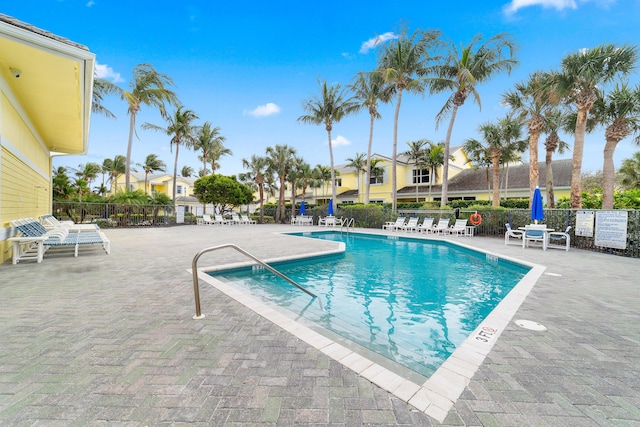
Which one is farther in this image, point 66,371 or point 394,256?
point 394,256

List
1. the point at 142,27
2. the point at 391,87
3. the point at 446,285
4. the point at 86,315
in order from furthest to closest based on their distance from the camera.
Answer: the point at 391,87, the point at 142,27, the point at 446,285, the point at 86,315

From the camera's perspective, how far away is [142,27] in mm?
14914

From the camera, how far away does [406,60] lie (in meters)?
19.1

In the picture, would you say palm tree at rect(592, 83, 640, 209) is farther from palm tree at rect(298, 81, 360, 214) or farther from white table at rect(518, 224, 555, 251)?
palm tree at rect(298, 81, 360, 214)

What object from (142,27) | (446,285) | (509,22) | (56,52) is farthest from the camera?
(509,22)

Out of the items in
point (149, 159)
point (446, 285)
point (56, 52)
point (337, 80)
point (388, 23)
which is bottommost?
point (446, 285)

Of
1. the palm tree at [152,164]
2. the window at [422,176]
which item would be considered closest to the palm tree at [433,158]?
Answer: the window at [422,176]

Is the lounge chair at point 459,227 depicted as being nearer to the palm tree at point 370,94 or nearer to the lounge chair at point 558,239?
the lounge chair at point 558,239

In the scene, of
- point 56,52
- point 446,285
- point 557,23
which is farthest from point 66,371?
point 557,23

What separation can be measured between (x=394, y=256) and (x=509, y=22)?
1709 centimetres

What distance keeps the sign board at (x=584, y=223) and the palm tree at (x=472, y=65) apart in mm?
8407

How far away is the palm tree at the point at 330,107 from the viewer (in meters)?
24.1

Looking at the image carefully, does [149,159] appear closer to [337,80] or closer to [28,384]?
[337,80]

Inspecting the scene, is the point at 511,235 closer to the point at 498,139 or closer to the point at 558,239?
the point at 558,239
